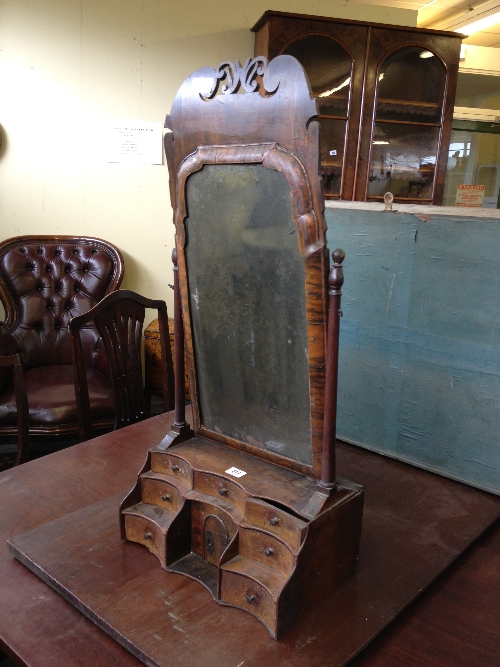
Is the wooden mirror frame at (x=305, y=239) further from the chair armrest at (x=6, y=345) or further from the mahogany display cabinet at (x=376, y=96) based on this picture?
the mahogany display cabinet at (x=376, y=96)

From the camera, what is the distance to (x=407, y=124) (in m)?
3.49

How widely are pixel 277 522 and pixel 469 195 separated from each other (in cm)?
385

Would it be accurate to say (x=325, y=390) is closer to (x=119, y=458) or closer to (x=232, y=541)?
(x=232, y=541)

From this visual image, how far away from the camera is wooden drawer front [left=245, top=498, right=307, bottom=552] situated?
2.88ft

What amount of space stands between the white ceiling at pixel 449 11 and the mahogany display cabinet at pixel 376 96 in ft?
2.60

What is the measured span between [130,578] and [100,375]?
1.90 meters

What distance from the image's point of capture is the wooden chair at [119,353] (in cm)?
183

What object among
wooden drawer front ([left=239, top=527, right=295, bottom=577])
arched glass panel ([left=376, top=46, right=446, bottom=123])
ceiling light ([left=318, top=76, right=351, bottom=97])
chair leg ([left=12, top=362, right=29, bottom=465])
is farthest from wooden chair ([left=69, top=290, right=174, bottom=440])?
arched glass panel ([left=376, top=46, right=446, bottom=123])

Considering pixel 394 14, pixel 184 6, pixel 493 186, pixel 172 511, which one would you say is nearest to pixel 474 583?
pixel 172 511

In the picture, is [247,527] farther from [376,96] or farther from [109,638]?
[376,96]

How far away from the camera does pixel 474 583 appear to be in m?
1.00

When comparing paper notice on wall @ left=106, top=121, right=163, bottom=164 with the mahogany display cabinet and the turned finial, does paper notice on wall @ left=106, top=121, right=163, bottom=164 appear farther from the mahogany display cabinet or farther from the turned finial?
the turned finial

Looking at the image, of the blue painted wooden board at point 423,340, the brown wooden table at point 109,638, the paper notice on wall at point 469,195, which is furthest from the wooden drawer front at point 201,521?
the paper notice on wall at point 469,195

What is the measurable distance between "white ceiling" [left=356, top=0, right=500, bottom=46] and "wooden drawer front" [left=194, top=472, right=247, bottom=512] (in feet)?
12.6
